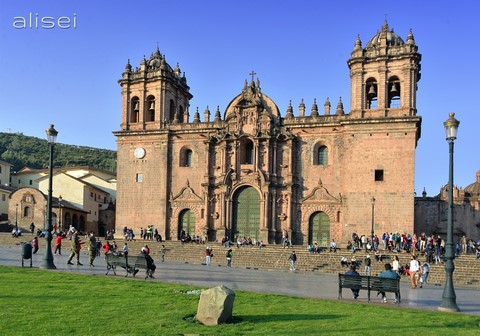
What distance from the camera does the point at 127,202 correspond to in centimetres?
4334

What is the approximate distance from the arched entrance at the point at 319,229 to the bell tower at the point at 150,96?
12.8 m

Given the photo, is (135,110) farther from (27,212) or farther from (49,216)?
(49,216)

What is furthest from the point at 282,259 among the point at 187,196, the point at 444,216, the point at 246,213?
the point at 444,216

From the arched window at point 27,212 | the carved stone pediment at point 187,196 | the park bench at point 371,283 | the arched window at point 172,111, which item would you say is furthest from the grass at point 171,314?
the arched window at point 27,212

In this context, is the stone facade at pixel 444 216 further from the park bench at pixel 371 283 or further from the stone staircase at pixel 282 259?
the park bench at pixel 371 283

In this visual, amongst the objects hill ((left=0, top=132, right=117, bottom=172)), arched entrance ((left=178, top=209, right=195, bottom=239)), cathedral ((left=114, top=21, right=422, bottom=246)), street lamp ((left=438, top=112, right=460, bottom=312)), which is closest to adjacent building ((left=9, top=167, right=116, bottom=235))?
cathedral ((left=114, top=21, right=422, bottom=246))

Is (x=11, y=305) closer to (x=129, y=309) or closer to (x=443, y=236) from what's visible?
(x=129, y=309)

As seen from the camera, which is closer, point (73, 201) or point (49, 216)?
point (49, 216)

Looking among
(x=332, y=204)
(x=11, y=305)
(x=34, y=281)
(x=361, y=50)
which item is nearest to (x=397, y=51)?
(x=361, y=50)

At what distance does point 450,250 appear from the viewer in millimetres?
15469

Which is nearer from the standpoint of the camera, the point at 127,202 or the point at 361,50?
the point at 361,50

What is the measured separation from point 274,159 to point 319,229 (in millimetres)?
5979

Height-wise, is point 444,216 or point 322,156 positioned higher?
point 322,156

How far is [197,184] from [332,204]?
10361 mm
